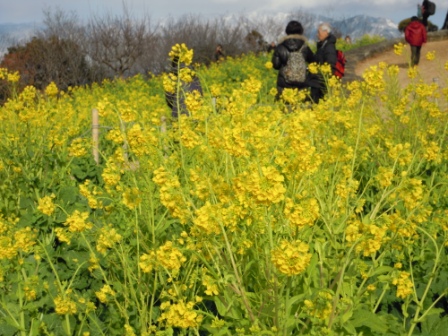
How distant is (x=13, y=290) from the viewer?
11.2 ft

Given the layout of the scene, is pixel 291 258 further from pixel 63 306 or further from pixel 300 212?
pixel 63 306

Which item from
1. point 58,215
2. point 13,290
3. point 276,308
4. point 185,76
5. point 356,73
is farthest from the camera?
→ point 356,73

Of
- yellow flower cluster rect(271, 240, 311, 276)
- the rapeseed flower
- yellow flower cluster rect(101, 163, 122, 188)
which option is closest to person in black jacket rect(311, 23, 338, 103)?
yellow flower cluster rect(101, 163, 122, 188)

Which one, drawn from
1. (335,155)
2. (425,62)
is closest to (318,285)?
(335,155)

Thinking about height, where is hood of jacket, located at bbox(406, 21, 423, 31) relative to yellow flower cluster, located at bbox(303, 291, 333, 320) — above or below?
above

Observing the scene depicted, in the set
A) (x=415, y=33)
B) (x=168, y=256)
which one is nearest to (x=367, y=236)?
(x=168, y=256)

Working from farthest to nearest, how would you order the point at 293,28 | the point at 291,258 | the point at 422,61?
the point at 422,61, the point at 293,28, the point at 291,258

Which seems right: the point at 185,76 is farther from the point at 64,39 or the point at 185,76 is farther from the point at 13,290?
the point at 64,39

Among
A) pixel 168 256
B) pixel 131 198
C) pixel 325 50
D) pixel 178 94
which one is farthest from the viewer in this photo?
pixel 325 50

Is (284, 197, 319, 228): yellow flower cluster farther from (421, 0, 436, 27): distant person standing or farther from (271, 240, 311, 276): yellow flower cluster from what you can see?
(421, 0, 436, 27): distant person standing

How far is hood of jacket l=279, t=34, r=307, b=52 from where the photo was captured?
873cm

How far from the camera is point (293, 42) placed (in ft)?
28.6

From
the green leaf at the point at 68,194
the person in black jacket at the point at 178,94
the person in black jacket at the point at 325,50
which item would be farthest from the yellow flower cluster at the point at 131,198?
the person in black jacket at the point at 325,50

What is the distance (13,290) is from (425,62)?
1637 cm
